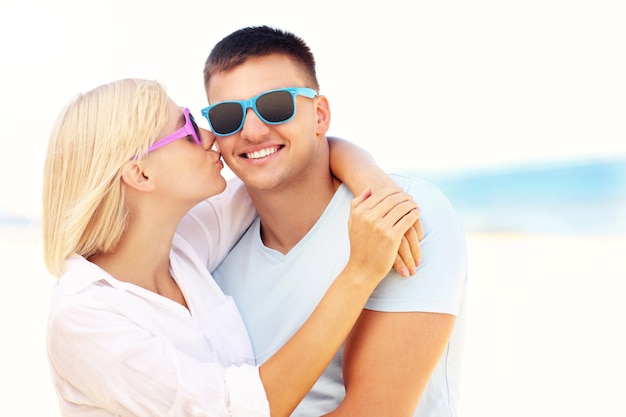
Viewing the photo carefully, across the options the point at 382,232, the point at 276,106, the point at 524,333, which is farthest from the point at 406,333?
the point at 524,333

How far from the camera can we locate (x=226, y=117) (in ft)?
9.29

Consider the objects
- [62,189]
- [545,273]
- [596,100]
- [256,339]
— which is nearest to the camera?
[62,189]

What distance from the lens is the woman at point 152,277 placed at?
2.25 m

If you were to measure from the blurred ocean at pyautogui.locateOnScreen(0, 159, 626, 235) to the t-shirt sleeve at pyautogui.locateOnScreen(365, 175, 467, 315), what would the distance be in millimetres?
14790

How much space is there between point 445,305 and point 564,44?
75.9 feet

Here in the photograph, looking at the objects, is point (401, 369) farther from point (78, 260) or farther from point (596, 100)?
point (596, 100)

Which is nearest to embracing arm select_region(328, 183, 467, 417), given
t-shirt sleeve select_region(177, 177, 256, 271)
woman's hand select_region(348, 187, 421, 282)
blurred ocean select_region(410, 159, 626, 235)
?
woman's hand select_region(348, 187, 421, 282)

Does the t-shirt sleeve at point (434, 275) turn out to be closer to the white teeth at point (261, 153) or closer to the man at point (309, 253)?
the man at point (309, 253)

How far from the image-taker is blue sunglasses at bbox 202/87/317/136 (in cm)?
280

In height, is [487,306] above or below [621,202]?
above

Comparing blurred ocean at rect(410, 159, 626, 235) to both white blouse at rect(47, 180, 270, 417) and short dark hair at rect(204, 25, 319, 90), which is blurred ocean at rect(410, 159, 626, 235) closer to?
short dark hair at rect(204, 25, 319, 90)

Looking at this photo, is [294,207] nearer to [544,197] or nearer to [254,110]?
[254,110]

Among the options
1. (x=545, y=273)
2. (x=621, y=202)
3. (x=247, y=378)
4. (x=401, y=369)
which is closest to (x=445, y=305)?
(x=401, y=369)

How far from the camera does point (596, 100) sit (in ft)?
75.7
